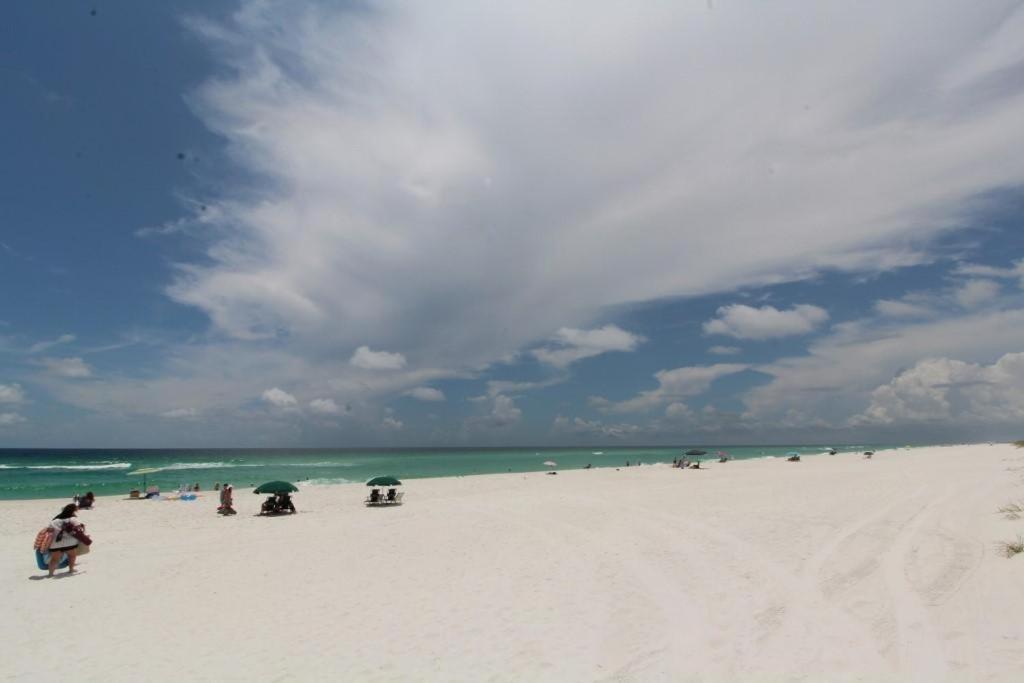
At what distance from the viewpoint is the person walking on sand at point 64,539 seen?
46.3ft

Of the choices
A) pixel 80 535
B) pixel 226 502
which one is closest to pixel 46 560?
pixel 80 535

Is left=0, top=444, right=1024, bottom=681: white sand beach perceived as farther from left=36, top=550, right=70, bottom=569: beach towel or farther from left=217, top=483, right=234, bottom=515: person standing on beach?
left=217, top=483, right=234, bottom=515: person standing on beach

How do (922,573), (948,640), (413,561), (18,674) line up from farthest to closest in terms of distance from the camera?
(413,561)
(922,573)
(18,674)
(948,640)

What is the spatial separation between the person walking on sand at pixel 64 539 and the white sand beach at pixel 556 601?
475mm

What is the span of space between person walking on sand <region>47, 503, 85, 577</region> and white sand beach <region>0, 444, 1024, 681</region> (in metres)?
0.47

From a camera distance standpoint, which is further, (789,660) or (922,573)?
(922,573)

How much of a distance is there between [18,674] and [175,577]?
5487 millimetres

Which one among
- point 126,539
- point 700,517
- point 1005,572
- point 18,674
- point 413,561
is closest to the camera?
point 18,674

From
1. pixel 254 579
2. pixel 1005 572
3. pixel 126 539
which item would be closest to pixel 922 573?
pixel 1005 572

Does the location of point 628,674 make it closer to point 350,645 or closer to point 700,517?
point 350,645

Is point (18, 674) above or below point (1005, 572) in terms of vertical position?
below

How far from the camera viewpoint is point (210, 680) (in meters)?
7.59

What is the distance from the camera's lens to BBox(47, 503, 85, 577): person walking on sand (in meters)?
14.1

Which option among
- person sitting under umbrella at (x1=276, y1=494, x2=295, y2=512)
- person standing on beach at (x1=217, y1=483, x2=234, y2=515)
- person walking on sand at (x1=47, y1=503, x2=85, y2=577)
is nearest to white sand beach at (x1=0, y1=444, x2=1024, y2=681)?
person walking on sand at (x1=47, y1=503, x2=85, y2=577)
